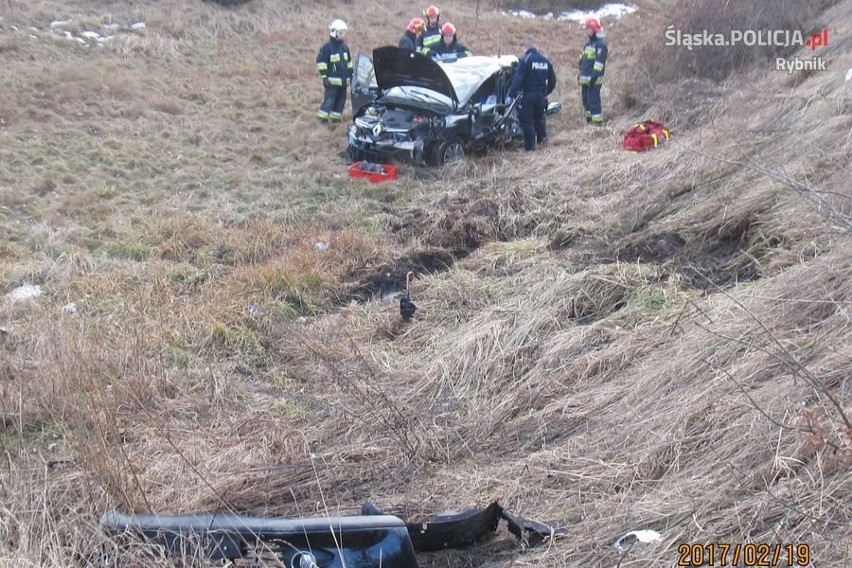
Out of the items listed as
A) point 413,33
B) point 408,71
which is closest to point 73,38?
point 413,33

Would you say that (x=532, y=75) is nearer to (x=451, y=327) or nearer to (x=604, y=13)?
(x=451, y=327)

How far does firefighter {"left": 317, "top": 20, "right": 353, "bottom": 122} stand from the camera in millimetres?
11742

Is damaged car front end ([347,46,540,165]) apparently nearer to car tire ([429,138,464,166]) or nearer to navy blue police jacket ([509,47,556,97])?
car tire ([429,138,464,166])

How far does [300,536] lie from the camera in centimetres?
280

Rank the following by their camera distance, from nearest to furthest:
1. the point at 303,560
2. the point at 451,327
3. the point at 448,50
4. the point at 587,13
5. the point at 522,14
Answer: the point at 303,560
the point at 451,327
the point at 448,50
the point at 522,14
the point at 587,13

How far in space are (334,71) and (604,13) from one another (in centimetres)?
1360

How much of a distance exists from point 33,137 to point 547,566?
10.2m

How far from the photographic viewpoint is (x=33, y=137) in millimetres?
10648

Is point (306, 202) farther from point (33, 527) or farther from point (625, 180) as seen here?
point (33, 527)

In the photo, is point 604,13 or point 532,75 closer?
point 532,75

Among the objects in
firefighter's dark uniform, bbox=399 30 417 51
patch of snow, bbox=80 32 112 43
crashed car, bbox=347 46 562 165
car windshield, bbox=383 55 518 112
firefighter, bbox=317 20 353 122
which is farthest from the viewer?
patch of snow, bbox=80 32 112 43

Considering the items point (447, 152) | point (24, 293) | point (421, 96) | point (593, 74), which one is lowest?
point (24, 293)

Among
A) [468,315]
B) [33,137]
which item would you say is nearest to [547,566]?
[468,315]
